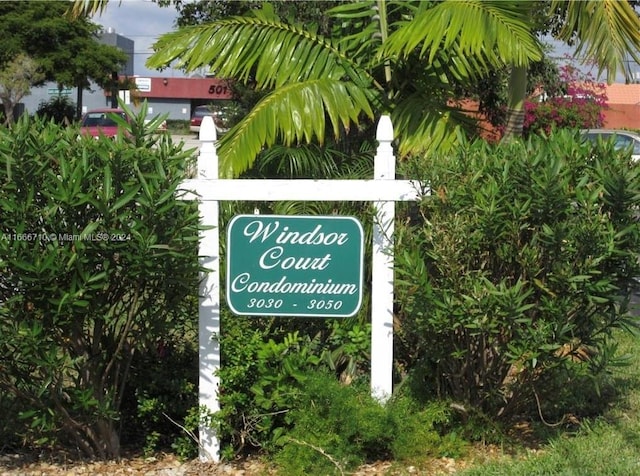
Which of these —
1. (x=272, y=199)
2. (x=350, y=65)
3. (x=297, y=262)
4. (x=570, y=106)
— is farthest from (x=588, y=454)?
(x=570, y=106)

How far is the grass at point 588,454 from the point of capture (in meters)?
4.25

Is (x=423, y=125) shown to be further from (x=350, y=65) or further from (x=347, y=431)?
(x=347, y=431)

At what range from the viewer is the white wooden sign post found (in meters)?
4.53

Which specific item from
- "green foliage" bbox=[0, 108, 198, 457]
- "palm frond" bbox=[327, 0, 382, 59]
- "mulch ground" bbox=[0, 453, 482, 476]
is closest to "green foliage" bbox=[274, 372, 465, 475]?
"mulch ground" bbox=[0, 453, 482, 476]

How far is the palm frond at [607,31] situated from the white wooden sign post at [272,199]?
154 cm

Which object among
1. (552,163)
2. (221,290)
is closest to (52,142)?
(221,290)

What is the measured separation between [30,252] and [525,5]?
358 centimetres

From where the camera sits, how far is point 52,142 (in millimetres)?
4141

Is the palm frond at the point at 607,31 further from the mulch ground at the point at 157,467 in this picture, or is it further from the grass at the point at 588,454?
the mulch ground at the point at 157,467

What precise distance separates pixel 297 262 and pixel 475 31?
1854 mm

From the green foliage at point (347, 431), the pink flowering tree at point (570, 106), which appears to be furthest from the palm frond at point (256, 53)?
the pink flowering tree at point (570, 106)

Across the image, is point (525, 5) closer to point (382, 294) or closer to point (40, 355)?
point (382, 294)

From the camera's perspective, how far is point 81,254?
3.96 meters

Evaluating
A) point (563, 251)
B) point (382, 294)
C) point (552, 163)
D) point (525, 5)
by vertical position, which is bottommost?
point (382, 294)
